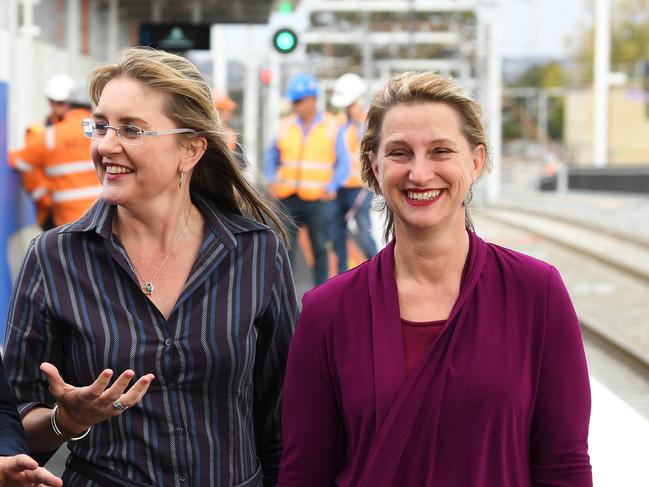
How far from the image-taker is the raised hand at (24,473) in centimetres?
254

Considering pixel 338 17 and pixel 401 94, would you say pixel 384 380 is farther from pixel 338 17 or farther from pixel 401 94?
pixel 338 17

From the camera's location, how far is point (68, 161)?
27.8 feet

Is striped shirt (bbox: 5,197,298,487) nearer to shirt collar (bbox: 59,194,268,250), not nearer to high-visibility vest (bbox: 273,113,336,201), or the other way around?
shirt collar (bbox: 59,194,268,250)

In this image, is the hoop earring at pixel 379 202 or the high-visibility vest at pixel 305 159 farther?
the high-visibility vest at pixel 305 159

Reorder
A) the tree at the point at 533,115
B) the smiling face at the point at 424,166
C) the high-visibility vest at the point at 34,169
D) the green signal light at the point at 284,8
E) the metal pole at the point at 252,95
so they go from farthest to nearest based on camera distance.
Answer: the tree at the point at 533,115 < the metal pole at the point at 252,95 < the green signal light at the point at 284,8 < the high-visibility vest at the point at 34,169 < the smiling face at the point at 424,166

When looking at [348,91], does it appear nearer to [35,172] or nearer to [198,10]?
[35,172]

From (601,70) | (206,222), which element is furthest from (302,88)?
(601,70)

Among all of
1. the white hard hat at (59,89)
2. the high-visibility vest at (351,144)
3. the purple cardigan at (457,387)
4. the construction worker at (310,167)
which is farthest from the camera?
the high-visibility vest at (351,144)

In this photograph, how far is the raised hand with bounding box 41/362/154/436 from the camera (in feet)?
8.49

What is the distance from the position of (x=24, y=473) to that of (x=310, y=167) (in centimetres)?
876

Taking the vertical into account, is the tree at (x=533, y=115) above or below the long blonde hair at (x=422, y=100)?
above

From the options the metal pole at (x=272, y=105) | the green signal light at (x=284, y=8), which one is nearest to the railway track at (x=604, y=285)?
the green signal light at (x=284, y=8)

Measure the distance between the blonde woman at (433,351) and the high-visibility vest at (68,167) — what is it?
5879 mm

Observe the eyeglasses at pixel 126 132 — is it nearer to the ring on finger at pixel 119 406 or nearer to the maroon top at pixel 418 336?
the ring on finger at pixel 119 406
